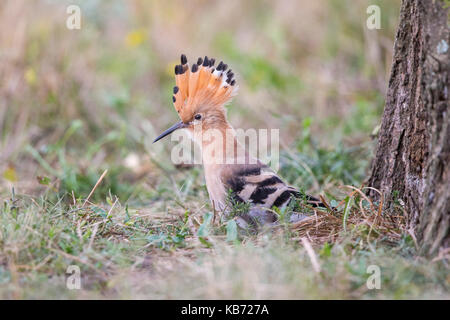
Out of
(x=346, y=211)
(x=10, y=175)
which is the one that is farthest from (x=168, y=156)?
(x=346, y=211)

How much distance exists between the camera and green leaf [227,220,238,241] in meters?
2.79

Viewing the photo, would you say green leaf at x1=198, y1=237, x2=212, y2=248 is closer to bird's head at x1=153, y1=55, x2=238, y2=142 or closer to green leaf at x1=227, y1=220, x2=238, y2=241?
green leaf at x1=227, y1=220, x2=238, y2=241

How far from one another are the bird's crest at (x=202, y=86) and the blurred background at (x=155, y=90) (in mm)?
725

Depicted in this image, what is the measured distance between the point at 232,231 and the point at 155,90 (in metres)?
4.80

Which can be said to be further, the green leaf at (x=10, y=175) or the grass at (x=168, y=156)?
the green leaf at (x=10, y=175)

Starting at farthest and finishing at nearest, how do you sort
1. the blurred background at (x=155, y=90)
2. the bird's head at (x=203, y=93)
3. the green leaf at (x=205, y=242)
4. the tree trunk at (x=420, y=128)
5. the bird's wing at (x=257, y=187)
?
the blurred background at (x=155, y=90)
the bird's head at (x=203, y=93)
the bird's wing at (x=257, y=187)
the green leaf at (x=205, y=242)
the tree trunk at (x=420, y=128)

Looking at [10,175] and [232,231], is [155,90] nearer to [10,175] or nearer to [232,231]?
[10,175]

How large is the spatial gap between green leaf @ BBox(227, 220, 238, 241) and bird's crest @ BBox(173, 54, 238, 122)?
920mm

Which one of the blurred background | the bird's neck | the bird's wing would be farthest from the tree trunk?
the blurred background

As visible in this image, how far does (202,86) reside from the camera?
3.45 metres

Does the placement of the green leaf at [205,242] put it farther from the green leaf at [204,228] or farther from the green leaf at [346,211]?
the green leaf at [346,211]

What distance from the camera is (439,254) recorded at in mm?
2432

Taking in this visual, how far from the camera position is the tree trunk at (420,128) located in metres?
2.44

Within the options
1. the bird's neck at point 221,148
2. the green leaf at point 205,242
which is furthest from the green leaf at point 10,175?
the green leaf at point 205,242
